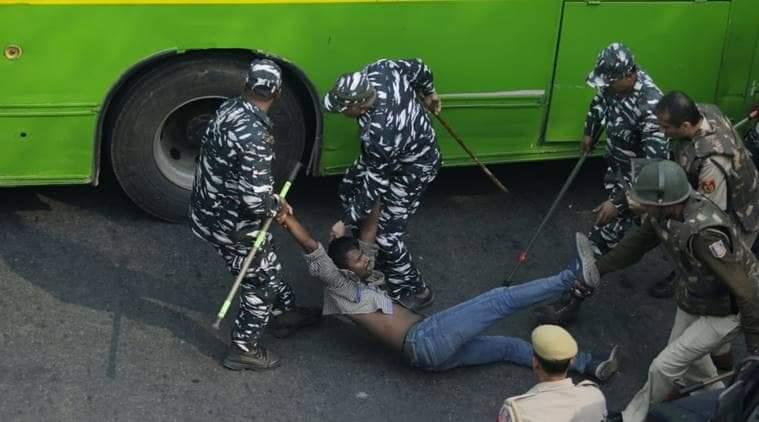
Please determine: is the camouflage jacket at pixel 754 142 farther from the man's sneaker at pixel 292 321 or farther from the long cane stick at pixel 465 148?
the man's sneaker at pixel 292 321

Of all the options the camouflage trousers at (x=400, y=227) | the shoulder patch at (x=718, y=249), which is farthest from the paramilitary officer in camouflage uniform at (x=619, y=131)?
the shoulder patch at (x=718, y=249)

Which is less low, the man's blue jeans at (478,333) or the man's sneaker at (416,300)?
the man's blue jeans at (478,333)

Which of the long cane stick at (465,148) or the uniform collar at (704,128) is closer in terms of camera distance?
the uniform collar at (704,128)

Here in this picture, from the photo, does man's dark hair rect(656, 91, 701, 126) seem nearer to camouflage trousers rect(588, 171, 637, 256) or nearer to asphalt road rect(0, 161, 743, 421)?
camouflage trousers rect(588, 171, 637, 256)

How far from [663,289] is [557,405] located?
2.69 m

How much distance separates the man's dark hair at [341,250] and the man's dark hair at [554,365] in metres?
1.68

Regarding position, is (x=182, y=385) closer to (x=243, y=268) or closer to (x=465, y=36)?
(x=243, y=268)

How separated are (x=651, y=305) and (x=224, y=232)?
101 inches

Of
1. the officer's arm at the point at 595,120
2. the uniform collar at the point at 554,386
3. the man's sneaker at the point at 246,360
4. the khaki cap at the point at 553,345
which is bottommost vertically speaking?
the man's sneaker at the point at 246,360

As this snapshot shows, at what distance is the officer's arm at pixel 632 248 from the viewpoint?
5184 millimetres

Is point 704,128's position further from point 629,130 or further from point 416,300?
point 416,300

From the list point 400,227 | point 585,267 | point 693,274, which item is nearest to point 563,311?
point 585,267

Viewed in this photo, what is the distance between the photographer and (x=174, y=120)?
22.3ft

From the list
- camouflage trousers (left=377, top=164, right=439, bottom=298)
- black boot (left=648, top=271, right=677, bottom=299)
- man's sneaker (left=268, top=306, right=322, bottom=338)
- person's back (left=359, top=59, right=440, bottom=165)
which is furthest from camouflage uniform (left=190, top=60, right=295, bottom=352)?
black boot (left=648, top=271, right=677, bottom=299)
